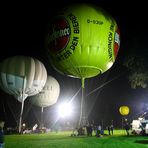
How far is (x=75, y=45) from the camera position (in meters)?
11.5

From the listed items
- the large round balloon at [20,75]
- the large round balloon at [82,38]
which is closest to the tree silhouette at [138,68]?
the large round balloon at [82,38]

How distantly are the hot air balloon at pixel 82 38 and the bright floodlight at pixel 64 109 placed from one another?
28970 mm

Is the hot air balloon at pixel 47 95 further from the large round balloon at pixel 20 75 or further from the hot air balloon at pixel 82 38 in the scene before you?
the hot air balloon at pixel 82 38

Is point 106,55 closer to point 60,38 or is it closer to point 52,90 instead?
point 60,38

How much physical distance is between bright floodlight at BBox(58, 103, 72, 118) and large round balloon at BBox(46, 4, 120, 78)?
28964 millimetres

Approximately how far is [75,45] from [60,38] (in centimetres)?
65

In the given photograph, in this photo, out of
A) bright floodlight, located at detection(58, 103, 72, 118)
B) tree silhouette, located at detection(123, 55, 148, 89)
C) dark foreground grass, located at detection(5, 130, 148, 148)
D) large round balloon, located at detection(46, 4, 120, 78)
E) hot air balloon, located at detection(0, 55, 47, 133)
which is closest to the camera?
large round balloon, located at detection(46, 4, 120, 78)

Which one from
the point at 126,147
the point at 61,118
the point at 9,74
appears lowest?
the point at 126,147

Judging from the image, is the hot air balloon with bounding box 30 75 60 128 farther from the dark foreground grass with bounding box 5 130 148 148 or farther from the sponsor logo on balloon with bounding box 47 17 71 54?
the sponsor logo on balloon with bounding box 47 17 71 54

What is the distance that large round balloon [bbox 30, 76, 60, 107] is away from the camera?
31775mm

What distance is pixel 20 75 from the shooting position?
81.6 feet

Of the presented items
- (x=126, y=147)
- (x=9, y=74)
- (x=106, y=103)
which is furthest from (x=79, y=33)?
(x=106, y=103)

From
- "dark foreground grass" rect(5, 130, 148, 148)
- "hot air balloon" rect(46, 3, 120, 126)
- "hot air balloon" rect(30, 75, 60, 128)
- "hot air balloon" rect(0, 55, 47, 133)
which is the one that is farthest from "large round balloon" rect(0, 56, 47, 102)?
"hot air balloon" rect(46, 3, 120, 126)

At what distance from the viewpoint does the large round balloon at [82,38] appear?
1144 cm
